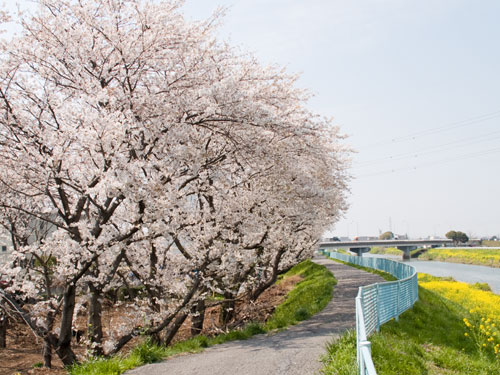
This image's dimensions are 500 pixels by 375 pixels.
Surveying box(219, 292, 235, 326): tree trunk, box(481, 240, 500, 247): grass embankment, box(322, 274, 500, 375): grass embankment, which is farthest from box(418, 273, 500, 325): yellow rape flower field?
box(481, 240, 500, 247): grass embankment

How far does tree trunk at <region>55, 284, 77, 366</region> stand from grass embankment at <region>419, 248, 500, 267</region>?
70612mm

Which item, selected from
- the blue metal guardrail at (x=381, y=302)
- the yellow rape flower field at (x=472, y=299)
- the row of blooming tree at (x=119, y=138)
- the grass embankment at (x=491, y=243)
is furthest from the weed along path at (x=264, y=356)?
the grass embankment at (x=491, y=243)

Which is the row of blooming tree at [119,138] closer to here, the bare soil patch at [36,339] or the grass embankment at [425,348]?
the bare soil patch at [36,339]

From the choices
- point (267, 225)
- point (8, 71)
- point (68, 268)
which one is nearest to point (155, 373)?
point (68, 268)

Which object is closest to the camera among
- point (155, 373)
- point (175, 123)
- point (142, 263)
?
point (155, 373)

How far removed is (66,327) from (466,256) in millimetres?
83320

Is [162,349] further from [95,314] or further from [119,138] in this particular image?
[119,138]

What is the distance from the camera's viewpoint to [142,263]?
1454cm

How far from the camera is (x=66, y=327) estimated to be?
10.8 metres

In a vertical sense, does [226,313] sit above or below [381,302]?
below

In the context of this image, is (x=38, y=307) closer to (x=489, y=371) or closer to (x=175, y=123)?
(x=175, y=123)

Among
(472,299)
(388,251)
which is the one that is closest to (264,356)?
(472,299)

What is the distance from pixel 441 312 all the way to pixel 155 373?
14.7m

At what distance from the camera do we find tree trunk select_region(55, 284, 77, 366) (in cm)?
1076
